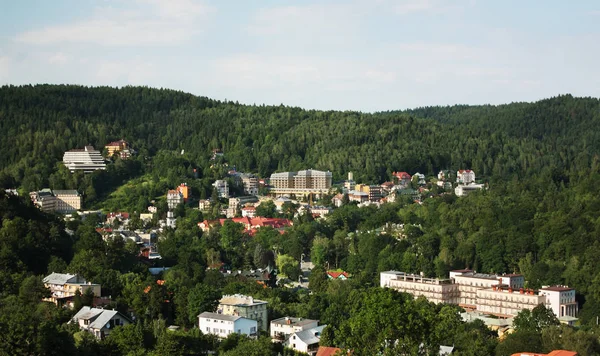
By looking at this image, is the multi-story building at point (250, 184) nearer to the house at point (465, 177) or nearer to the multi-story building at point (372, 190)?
the multi-story building at point (372, 190)

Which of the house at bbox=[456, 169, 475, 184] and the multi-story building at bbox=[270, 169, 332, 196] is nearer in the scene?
the multi-story building at bbox=[270, 169, 332, 196]

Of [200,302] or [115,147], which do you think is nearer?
[200,302]

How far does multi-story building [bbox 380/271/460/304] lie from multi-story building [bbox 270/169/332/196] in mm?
36104

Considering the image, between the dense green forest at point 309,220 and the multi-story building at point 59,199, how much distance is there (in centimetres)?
152

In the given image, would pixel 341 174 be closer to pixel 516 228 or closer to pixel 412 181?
pixel 412 181

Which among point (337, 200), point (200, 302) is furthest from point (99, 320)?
point (337, 200)

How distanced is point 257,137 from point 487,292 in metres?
58.1

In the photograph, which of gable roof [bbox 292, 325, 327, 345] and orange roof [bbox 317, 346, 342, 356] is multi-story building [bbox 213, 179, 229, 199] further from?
orange roof [bbox 317, 346, 342, 356]

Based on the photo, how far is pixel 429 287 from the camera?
50.3 meters

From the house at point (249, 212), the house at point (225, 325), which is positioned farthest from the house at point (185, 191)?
the house at point (225, 325)

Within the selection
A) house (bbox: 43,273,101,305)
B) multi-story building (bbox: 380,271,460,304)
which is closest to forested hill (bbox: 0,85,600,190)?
multi-story building (bbox: 380,271,460,304)

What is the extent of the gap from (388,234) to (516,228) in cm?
756

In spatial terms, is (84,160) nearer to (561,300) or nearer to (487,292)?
(487,292)

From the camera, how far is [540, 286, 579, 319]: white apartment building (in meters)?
46.4
